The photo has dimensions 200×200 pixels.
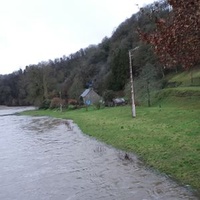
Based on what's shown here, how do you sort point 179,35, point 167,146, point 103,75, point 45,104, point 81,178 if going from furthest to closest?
point 103,75, point 45,104, point 167,146, point 81,178, point 179,35

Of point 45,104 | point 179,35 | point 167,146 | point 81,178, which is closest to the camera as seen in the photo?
point 179,35

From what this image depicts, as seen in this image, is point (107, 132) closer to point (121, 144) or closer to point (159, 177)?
point (121, 144)

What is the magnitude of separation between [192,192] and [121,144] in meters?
8.79

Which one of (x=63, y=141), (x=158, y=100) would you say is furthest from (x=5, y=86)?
(x=63, y=141)

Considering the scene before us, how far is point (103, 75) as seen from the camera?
3974 inches

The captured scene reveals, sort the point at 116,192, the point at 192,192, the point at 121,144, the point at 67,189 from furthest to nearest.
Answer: the point at 121,144
the point at 67,189
the point at 116,192
the point at 192,192

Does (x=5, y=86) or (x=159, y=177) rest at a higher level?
(x=5, y=86)

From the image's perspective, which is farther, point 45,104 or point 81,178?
point 45,104

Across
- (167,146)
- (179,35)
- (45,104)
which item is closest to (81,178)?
(167,146)

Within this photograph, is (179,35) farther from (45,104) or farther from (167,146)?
(45,104)

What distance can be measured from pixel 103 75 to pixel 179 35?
309 feet

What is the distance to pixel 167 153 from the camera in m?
13.8

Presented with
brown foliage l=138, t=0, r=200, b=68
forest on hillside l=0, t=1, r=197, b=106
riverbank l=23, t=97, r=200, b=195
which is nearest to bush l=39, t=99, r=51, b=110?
forest on hillside l=0, t=1, r=197, b=106

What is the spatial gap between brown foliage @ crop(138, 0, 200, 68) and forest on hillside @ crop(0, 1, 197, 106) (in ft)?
123
